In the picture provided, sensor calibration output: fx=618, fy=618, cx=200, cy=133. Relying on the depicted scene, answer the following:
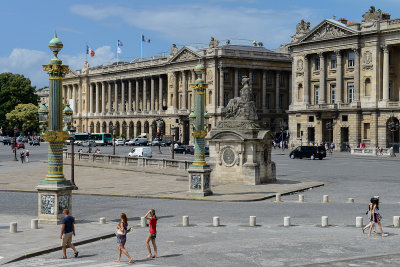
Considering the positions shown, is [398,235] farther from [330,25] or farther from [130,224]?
[330,25]

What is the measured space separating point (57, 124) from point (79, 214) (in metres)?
4.99

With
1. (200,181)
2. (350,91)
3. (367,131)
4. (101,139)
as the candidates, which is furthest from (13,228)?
(101,139)

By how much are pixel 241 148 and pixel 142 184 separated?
7.16 metres

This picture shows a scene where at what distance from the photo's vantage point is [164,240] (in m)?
20.2

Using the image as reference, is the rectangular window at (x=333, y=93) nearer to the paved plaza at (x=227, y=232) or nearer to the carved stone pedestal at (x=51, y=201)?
the paved plaza at (x=227, y=232)

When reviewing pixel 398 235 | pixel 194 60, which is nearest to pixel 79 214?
pixel 398 235

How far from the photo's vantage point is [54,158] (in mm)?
23828

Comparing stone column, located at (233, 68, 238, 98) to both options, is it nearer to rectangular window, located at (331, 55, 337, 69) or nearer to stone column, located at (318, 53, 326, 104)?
stone column, located at (318, 53, 326, 104)

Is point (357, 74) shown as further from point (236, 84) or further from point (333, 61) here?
point (236, 84)

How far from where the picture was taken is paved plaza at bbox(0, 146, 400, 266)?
56.1 ft

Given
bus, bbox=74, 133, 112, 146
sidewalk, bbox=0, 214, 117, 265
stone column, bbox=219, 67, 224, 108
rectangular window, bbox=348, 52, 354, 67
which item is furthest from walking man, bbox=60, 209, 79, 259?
bus, bbox=74, 133, 112, 146

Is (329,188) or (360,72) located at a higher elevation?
(360,72)

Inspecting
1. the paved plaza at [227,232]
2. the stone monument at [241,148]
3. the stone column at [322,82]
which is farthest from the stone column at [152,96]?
the paved plaza at [227,232]

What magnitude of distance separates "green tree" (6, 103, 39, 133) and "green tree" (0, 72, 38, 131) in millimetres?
5721
